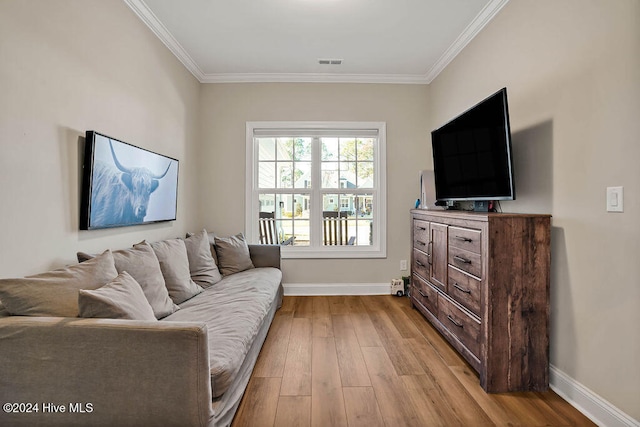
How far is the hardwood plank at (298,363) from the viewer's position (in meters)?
1.89

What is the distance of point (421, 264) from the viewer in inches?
122

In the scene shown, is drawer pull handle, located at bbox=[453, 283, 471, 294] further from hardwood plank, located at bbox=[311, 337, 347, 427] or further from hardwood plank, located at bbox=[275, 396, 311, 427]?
hardwood plank, located at bbox=[275, 396, 311, 427]

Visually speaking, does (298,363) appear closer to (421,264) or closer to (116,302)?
(116,302)

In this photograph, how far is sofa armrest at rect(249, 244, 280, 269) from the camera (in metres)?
3.45

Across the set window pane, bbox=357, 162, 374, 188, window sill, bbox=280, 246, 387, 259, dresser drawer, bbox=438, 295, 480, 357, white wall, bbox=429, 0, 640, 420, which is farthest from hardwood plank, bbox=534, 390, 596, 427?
window pane, bbox=357, 162, 374, 188

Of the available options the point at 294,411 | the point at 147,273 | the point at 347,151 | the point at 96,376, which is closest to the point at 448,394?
the point at 294,411

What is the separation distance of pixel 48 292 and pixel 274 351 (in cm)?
149

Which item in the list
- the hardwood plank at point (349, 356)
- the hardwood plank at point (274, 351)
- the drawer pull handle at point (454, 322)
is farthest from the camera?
the drawer pull handle at point (454, 322)

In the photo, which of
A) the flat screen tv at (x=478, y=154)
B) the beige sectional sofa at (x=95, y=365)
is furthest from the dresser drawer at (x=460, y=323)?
the beige sectional sofa at (x=95, y=365)

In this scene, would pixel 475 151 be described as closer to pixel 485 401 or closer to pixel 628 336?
pixel 628 336

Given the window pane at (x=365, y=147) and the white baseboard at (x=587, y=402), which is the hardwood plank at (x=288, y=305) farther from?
the white baseboard at (x=587, y=402)

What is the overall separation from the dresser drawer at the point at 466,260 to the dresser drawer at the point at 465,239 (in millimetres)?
29

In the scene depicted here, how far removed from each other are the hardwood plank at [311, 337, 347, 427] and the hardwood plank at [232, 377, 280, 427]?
8.7 inches

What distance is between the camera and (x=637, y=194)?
1.44 meters
